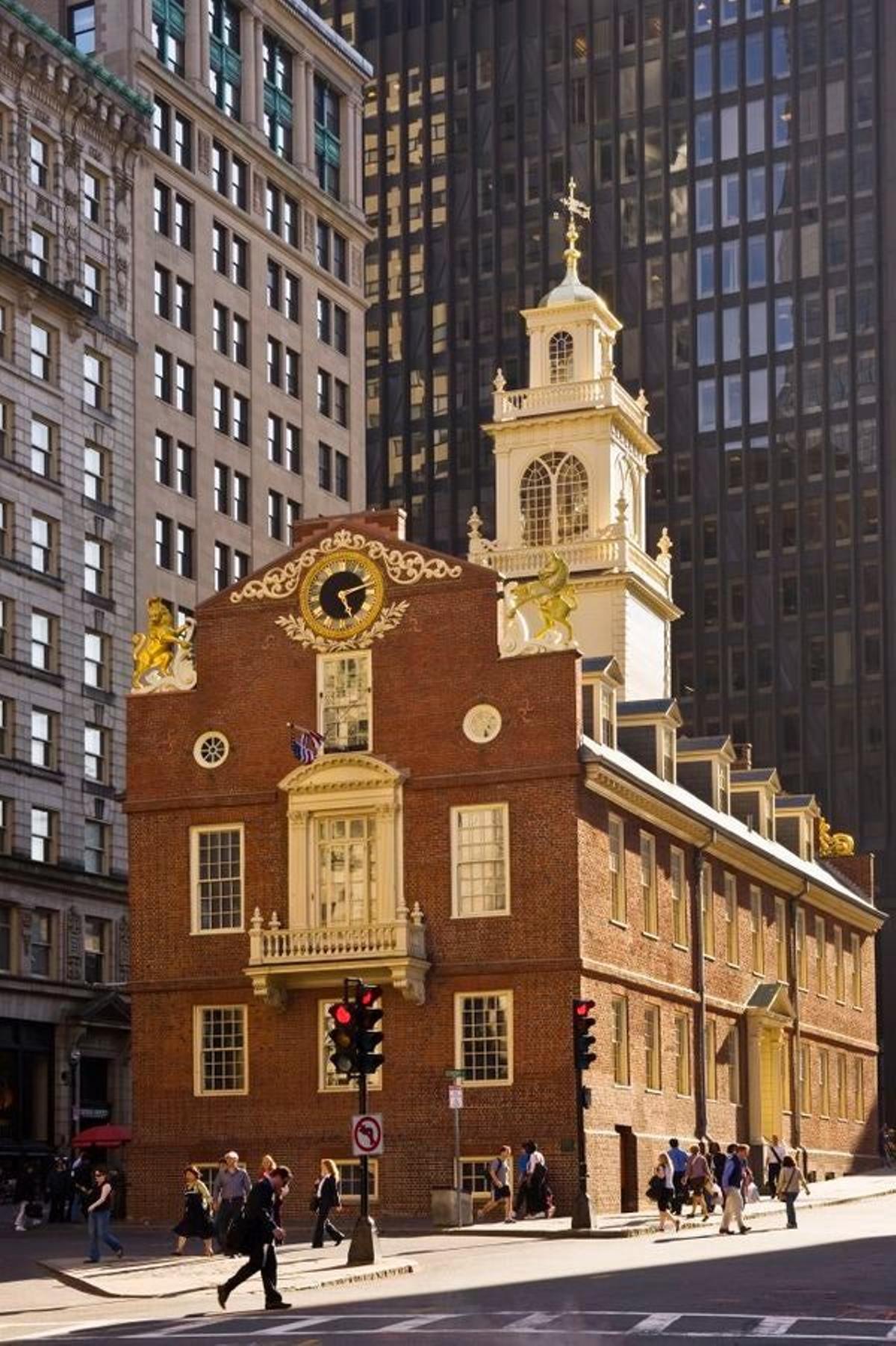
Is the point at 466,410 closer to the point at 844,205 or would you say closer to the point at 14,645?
the point at 844,205

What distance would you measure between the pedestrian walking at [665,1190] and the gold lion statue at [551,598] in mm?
12488

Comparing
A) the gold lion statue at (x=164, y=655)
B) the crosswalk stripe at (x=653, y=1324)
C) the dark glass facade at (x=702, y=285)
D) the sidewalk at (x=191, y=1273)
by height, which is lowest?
the sidewalk at (x=191, y=1273)

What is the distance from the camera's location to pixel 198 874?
58.1 metres

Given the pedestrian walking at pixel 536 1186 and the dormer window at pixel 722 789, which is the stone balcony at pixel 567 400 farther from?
the pedestrian walking at pixel 536 1186

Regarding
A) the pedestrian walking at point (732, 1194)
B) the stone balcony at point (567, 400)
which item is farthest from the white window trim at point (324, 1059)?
the stone balcony at point (567, 400)

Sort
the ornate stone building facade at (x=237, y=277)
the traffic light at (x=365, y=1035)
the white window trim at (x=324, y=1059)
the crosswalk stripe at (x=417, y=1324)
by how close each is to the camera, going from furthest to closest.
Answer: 1. the ornate stone building facade at (x=237, y=277)
2. the white window trim at (x=324, y=1059)
3. the traffic light at (x=365, y=1035)
4. the crosswalk stripe at (x=417, y=1324)

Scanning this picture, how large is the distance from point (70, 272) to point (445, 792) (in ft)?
112

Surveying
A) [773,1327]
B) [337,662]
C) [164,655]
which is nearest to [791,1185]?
[337,662]

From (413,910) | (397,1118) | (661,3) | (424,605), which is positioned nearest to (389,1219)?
(397,1118)

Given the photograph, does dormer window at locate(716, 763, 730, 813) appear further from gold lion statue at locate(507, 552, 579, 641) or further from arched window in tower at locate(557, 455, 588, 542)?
gold lion statue at locate(507, 552, 579, 641)

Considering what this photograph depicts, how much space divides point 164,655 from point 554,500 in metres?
17.1

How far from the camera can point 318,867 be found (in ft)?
186

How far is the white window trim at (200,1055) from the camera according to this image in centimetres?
5691

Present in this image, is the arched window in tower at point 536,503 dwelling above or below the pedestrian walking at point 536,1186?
above
